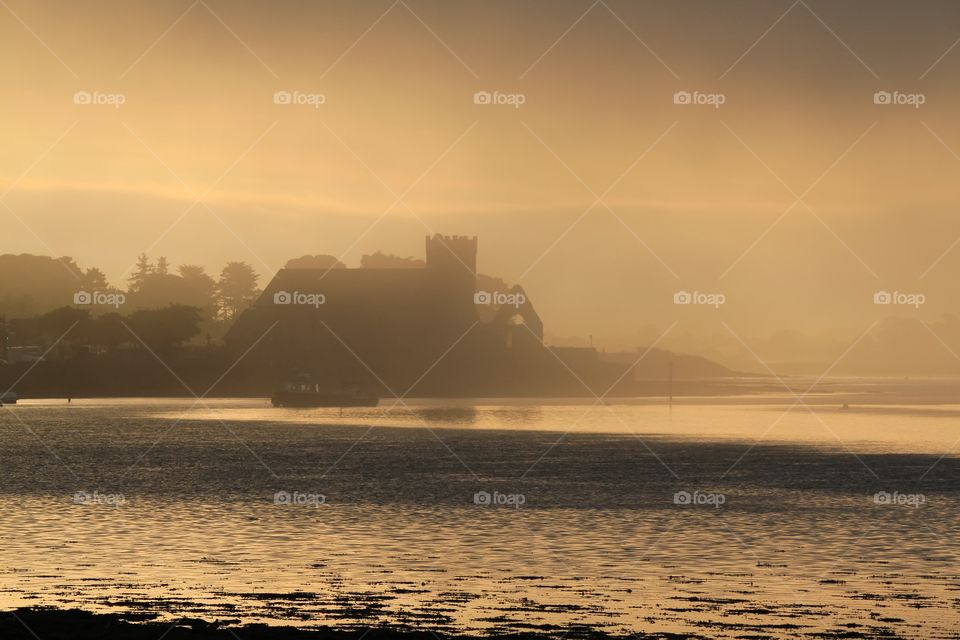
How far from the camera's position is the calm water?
2408 centimetres

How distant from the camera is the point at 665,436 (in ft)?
339

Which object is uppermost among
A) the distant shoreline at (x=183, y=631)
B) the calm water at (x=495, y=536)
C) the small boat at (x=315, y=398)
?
the small boat at (x=315, y=398)

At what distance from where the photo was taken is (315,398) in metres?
179

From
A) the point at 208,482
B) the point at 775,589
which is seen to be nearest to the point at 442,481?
the point at 208,482

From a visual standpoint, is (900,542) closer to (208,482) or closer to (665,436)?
(208,482)
